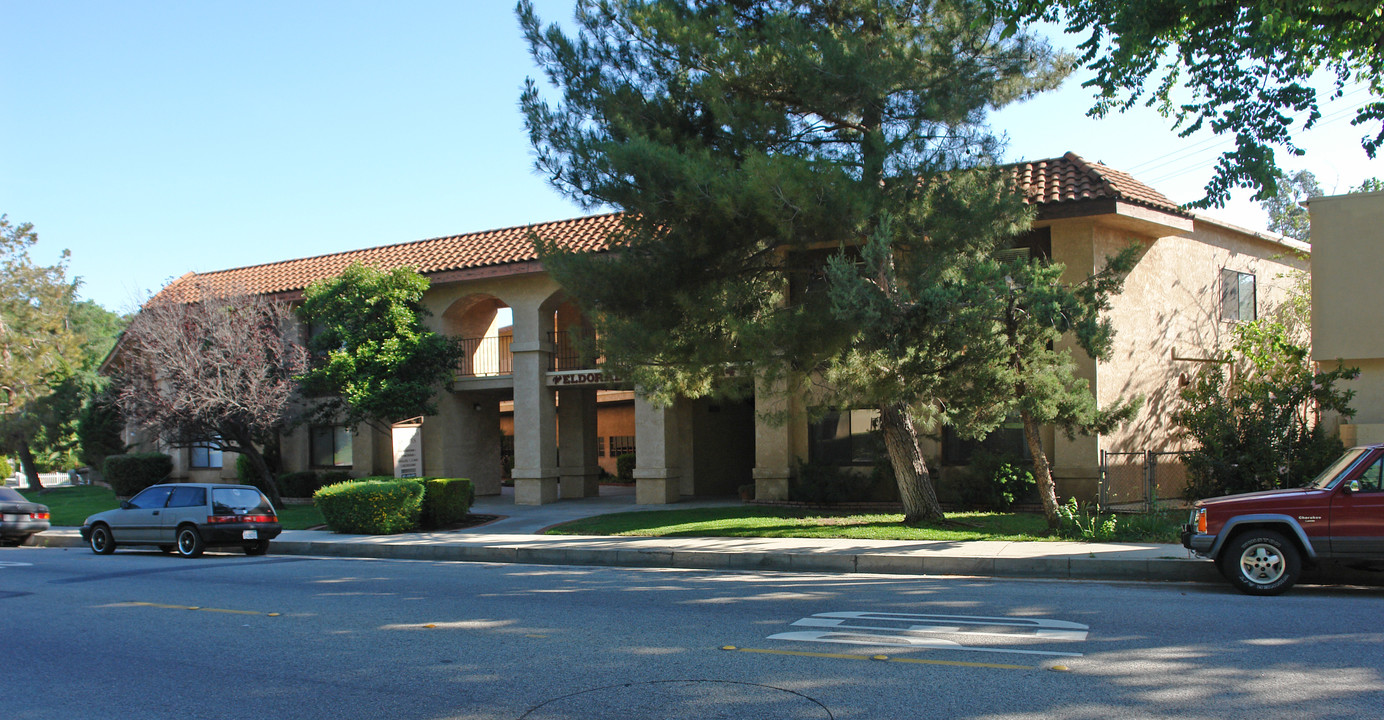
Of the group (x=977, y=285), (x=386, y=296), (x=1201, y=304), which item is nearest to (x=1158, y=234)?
(x=1201, y=304)

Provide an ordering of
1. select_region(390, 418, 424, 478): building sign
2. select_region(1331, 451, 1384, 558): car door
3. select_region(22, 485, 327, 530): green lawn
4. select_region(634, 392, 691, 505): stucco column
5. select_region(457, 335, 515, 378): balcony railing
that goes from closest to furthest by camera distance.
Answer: select_region(1331, 451, 1384, 558): car door → select_region(22, 485, 327, 530): green lawn → select_region(634, 392, 691, 505): stucco column → select_region(390, 418, 424, 478): building sign → select_region(457, 335, 515, 378): balcony railing

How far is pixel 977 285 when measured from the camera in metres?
12.8

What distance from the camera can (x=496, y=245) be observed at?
25.7m

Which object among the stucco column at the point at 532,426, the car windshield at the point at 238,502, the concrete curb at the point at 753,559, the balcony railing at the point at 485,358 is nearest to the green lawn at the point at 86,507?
the car windshield at the point at 238,502

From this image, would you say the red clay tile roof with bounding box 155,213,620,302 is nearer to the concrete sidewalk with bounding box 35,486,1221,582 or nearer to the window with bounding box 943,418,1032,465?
the concrete sidewalk with bounding box 35,486,1221,582

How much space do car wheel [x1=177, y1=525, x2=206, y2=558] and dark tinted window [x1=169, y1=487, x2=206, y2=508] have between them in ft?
1.35

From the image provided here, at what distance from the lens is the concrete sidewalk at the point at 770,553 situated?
11.9m

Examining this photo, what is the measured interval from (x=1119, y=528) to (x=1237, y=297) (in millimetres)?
10352

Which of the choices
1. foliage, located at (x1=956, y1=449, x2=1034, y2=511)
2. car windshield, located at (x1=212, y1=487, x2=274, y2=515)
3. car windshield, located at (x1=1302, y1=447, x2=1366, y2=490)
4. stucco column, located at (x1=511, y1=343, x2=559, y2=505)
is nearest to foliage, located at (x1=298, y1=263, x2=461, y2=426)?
stucco column, located at (x1=511, y1=343, x2=559, y2=505)

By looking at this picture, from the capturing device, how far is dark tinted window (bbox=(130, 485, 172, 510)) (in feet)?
57.7

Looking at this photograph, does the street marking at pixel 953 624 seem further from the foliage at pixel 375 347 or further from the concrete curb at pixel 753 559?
the foliage at pixel 375 347

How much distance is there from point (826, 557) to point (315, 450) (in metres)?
19.9

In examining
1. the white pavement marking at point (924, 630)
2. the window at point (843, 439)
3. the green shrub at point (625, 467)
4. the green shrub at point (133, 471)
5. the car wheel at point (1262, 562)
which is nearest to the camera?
the white pavement marking at point (924, 630)

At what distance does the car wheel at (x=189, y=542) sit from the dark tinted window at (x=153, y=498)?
86 centimetres
